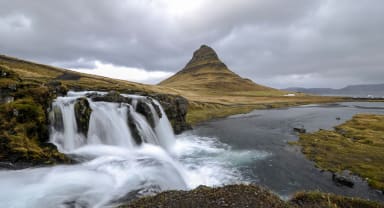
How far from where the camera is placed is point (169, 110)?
5003 centimetres

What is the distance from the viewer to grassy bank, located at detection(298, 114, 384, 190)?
22.9 m

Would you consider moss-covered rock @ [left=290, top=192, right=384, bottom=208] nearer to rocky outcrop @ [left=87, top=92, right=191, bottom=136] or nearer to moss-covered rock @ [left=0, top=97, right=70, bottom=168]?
moss-covered rock @ [left=0, top=97, right=70, bottom=168]

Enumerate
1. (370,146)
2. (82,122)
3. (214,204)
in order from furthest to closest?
1. (370,146)
2. (82,122)
3. (214,204)

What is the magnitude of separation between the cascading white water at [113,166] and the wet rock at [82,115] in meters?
0.57

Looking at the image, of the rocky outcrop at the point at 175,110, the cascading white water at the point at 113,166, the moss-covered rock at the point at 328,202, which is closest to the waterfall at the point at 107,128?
the cascading white water at the point at 113,166

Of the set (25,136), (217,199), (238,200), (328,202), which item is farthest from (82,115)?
(328,202)

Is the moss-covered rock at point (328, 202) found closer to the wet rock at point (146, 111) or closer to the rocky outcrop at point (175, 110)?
the wet rock at point (146, 111)

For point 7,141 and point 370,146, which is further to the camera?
point 370,146

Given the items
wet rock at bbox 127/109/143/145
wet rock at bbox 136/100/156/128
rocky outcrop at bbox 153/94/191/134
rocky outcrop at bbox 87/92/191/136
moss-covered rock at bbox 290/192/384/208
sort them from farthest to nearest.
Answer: rocky outcrop at bbox 153/94/191/134, wet rock at bbox 136/100/156/128, rocky outcrop at bbox 87/92/191/136, wet rock at bbox 127/109/143/145, moss-covered rock at bbox 290/192/384/208

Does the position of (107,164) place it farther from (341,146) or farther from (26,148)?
(341,146)

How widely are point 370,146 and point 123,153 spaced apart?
3749cm

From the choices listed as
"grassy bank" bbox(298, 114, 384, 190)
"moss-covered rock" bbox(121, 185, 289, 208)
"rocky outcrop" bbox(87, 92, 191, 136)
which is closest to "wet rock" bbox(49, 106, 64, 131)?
"rocky outcrop" bbox(87, 92, 191, 136)

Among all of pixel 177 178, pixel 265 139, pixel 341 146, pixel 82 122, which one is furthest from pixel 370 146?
pixel 82 122

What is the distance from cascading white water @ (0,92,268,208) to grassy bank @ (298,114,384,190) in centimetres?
786
